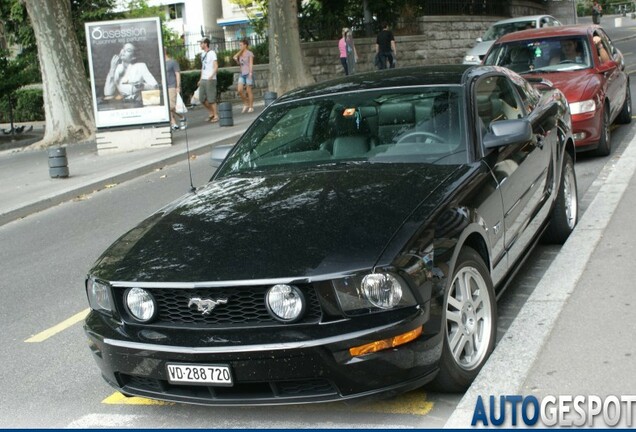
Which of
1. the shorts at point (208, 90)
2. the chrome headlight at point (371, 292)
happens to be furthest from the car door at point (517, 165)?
the shorts at point (208, 90)

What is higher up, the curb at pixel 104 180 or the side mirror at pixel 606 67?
the side mirror at pixel 606 67

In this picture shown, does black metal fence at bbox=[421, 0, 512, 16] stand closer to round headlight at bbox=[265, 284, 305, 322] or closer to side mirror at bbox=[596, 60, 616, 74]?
side mirror at bbox=[596, 60, 616, 74]

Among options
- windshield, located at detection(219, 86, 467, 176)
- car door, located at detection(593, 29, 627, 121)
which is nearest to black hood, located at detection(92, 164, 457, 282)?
windshield, located at detection(219, 86, 467, 176)

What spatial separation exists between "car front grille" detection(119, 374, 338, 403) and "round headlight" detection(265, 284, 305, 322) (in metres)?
0.31

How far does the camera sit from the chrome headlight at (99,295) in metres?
4.63

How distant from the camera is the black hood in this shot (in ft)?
14.0

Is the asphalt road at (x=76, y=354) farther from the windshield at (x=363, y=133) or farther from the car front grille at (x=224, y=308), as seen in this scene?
the windshield at (x=363, y=133)

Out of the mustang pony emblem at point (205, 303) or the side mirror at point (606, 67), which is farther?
the side mirror at point (606, 67)

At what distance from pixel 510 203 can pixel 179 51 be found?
31.1 m

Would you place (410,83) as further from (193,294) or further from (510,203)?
(193,294)

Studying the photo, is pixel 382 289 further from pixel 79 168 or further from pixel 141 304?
pixel 79 168

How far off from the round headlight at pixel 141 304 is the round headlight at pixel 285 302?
0.63m

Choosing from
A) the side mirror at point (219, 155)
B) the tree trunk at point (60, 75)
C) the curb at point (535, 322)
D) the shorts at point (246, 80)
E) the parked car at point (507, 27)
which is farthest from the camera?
the parked car at point (507, 27)

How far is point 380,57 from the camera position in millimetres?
28516
